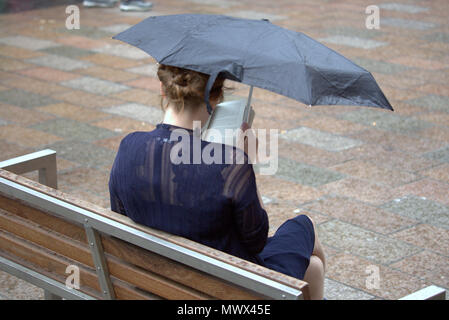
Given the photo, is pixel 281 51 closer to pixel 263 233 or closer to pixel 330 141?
pixel 263 233

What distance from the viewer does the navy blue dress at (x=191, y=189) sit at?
2389 mm

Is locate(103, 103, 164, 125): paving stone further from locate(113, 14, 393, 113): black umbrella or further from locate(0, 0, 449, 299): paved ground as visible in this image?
locate(113, 14, 393, 113): black umbrella

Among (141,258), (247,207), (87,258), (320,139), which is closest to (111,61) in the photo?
(320,139)

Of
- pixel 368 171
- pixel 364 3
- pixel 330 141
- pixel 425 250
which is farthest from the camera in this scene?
pixel 364 3

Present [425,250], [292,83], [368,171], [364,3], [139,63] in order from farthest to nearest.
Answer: [364,3] < [139,63] < [368,171] < [425,250] < [292,83]

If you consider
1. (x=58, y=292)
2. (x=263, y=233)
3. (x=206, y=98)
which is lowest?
(x=58, y=292)

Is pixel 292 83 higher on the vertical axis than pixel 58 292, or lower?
higher

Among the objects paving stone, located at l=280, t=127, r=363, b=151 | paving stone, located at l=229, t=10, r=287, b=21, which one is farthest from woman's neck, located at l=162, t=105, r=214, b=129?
paving stone, located at l=229, t=10, r=287, b=21

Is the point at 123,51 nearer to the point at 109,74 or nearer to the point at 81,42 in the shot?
the point at 81,42

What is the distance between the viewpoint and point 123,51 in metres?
9.54

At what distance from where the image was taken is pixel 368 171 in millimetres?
5445
